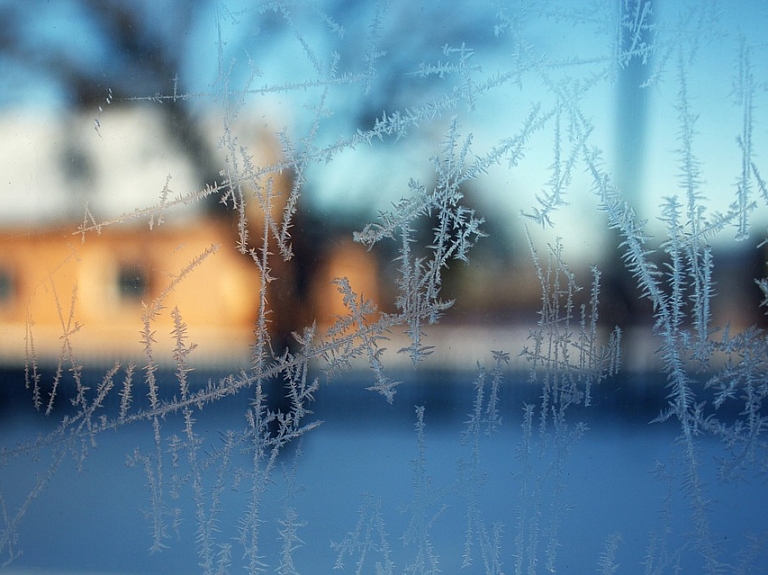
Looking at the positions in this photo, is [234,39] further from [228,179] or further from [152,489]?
[152,489]

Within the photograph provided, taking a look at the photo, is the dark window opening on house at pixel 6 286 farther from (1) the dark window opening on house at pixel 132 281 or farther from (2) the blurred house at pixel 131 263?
(1) the dark window opening on house at pixel 132 281

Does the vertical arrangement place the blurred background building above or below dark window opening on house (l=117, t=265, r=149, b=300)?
above

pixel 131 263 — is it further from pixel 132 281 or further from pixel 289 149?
pixel 289 149

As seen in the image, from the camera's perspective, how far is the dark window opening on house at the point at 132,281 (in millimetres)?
1209

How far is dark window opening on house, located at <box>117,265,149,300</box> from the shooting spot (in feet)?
3.97

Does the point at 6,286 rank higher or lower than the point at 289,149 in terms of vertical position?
lower

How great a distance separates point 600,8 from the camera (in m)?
1.12

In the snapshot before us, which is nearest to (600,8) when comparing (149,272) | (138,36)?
(138,36)

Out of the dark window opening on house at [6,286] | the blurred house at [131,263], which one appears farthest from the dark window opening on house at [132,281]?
the dark window opening on house at [6,286]

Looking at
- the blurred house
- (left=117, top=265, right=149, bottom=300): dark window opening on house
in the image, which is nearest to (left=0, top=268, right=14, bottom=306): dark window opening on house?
the blurred house

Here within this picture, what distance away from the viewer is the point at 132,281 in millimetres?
1211

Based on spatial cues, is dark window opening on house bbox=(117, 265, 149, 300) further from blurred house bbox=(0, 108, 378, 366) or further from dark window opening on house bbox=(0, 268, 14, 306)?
dark window opening on house bbox=(0, 268, 14, 306)

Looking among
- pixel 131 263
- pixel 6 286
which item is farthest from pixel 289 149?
pixel 6 286

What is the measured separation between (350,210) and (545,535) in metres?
0.72
